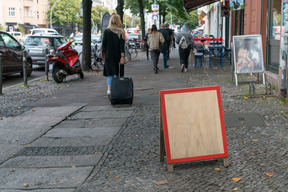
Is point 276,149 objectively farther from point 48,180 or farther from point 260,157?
point 48,180

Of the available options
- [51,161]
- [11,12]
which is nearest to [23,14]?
[11,12]

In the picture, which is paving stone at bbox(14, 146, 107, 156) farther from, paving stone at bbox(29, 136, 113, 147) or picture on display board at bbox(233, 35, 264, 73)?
picture on display board at bbox(233, 35, 264, 73)

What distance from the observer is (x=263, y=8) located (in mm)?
12750

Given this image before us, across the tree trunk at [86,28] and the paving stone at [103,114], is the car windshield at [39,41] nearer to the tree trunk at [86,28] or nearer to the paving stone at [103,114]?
the tree trunk at [86,28]

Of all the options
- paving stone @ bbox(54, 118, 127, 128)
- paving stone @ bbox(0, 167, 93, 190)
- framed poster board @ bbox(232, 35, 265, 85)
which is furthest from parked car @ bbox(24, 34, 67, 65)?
paving stone @ bbox(0, 167, 93, 190)

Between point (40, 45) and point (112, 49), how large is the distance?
10.8 m

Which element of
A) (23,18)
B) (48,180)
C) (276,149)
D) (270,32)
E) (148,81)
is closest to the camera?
(48,180)

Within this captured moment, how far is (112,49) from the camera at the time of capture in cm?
937

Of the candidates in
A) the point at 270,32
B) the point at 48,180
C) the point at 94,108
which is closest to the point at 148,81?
the point at 270,32

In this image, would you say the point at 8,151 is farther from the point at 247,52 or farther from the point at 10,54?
the point at 10,54

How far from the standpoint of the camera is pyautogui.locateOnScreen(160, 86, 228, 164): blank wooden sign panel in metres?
4.60

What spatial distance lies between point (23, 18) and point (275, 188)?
8120cm

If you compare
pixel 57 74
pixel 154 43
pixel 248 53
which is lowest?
pixel 57 74

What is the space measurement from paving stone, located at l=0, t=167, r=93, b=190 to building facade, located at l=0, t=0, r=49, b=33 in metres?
65.1
